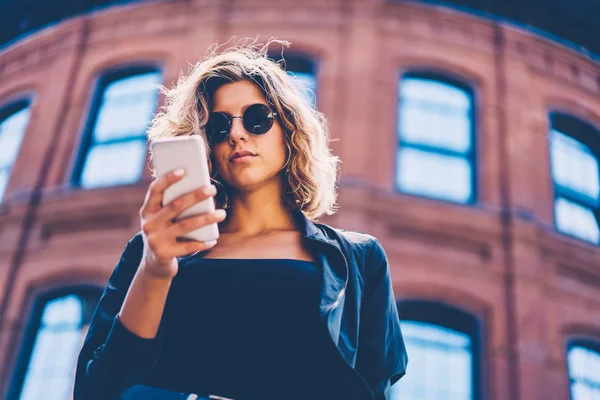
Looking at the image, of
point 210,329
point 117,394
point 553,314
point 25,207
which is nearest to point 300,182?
point 210,329

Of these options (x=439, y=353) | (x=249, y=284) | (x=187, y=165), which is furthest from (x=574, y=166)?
(x=187, y=165)

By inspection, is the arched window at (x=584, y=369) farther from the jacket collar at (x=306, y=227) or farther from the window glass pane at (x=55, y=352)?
the jacket collar at (x=306, y=227)

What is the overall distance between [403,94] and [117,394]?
806 centimetres

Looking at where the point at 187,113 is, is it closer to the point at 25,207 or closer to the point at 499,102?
the point at 25,207

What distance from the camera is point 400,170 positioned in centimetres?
852

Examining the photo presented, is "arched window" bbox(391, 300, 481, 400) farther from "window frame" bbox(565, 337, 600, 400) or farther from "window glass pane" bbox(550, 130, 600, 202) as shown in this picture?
"window glass pane" bbox(550, 130, 600, 202)

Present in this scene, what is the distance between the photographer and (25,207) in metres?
8.45

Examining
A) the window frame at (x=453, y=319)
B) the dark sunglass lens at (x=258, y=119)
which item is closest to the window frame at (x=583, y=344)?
the window frame at (x=453, y=319)

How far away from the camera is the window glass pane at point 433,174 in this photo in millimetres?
8445

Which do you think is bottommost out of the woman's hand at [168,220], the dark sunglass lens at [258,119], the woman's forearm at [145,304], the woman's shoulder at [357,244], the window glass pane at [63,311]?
the woman's forearm at [145,304]

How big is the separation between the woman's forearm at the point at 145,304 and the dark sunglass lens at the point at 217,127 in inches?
23.9

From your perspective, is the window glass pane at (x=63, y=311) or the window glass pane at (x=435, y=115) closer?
the window glass pane at (x=63, y=311)

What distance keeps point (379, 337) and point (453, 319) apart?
20.5 ft

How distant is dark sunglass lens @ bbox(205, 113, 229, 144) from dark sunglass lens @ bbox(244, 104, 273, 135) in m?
0.06
